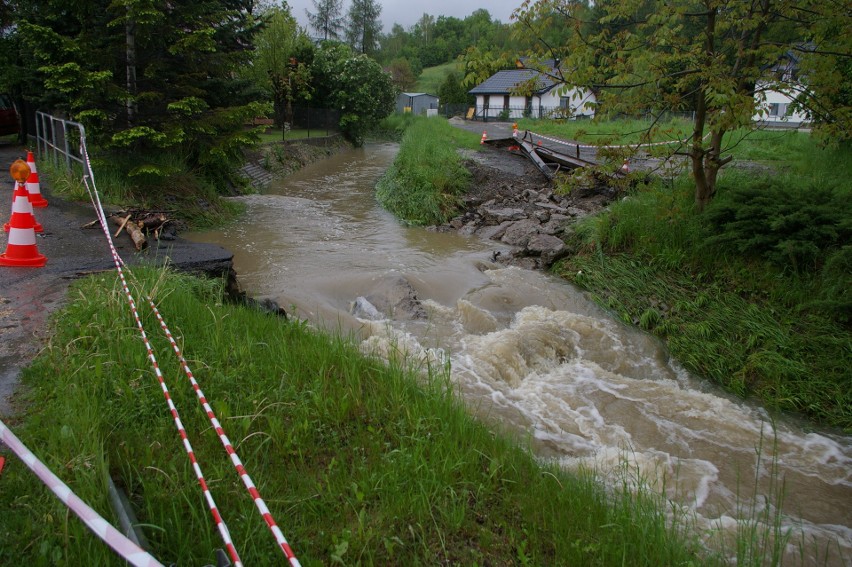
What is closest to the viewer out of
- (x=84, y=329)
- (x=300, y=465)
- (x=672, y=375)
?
(x=300, y=465)

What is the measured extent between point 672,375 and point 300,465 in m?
5.09

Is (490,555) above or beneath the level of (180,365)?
beneath

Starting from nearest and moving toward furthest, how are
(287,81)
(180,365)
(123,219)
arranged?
(180,365), (123,219), (287,81)

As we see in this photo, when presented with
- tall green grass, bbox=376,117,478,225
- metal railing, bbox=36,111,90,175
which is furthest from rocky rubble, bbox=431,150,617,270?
metal railing, bbox=36,111,90,175

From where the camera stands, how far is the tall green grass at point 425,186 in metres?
14.5

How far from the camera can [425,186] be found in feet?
51.2

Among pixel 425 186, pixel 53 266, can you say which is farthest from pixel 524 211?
Answer: pixel 53 266

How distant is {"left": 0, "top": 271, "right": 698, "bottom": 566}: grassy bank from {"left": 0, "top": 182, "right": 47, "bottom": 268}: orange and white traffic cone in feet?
8.48

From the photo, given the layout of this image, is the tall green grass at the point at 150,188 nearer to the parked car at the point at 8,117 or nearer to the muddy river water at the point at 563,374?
the muddy river water at the point at 563,374

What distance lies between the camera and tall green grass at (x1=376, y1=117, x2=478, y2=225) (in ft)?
47.7

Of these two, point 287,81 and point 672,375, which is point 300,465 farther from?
point 287,81

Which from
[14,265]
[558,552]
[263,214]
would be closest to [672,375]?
[558,552]

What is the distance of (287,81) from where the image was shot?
3359 centimetres

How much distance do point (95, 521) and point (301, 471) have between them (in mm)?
1194
